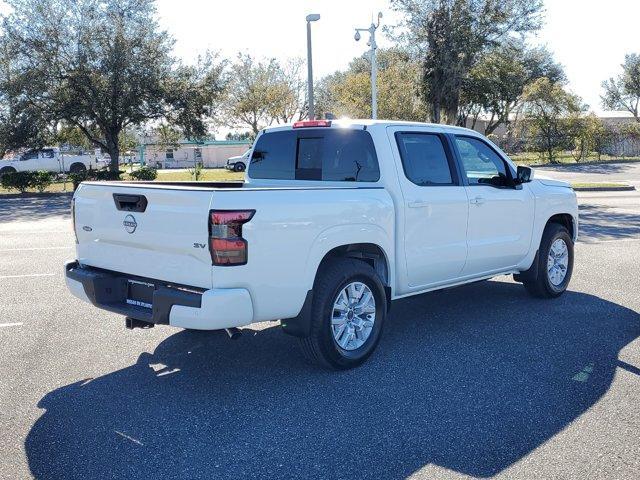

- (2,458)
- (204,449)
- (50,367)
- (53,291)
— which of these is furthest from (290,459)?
(53,291)

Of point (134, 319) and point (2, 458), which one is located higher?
point (134, 319)

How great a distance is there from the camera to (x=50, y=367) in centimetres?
486

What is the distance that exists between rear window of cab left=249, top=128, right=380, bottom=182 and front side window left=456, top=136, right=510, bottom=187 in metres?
1.15

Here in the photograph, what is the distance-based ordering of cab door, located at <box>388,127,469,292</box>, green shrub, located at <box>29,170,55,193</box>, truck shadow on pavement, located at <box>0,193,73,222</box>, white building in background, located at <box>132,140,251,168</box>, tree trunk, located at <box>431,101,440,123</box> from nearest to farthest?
cab door, located at <box>388,127,469,292</box>, truck shadow on pavement, located at <box>0,193,73,222</box>, green shrub, located at <box>29,170,55,193</box>, tree trunk, located at <box>431,101,440,123</box>, white building in background, located at <box>132,140,251,168</box>

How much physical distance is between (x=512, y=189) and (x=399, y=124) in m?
1.63

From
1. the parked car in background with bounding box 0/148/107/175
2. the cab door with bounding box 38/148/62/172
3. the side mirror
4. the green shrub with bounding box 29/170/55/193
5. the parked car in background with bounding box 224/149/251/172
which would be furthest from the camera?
the parked car in background with bounding box 224/149/251/172

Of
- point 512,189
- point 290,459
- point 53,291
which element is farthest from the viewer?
point 53,291

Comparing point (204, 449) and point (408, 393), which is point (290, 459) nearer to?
point (204, 449)

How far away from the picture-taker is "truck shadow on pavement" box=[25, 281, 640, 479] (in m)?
3.38

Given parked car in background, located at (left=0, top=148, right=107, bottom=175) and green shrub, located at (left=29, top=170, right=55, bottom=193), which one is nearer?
green shrub, located at (left=29, top=170, right=55, bottom=193)

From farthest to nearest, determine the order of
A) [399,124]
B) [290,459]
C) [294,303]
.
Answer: [399,124] < [294,303] < [290,459]

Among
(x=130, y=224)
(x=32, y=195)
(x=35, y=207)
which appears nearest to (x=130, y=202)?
(x=130, y=224)

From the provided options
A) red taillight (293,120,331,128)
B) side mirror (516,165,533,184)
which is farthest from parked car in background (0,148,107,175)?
side mirror (516,165,533,184)

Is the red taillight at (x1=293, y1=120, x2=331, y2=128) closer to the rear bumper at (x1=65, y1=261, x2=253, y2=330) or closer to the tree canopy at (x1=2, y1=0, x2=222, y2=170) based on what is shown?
the rear bumper at (x1=65, y1=261, x2=253, y2=330)
